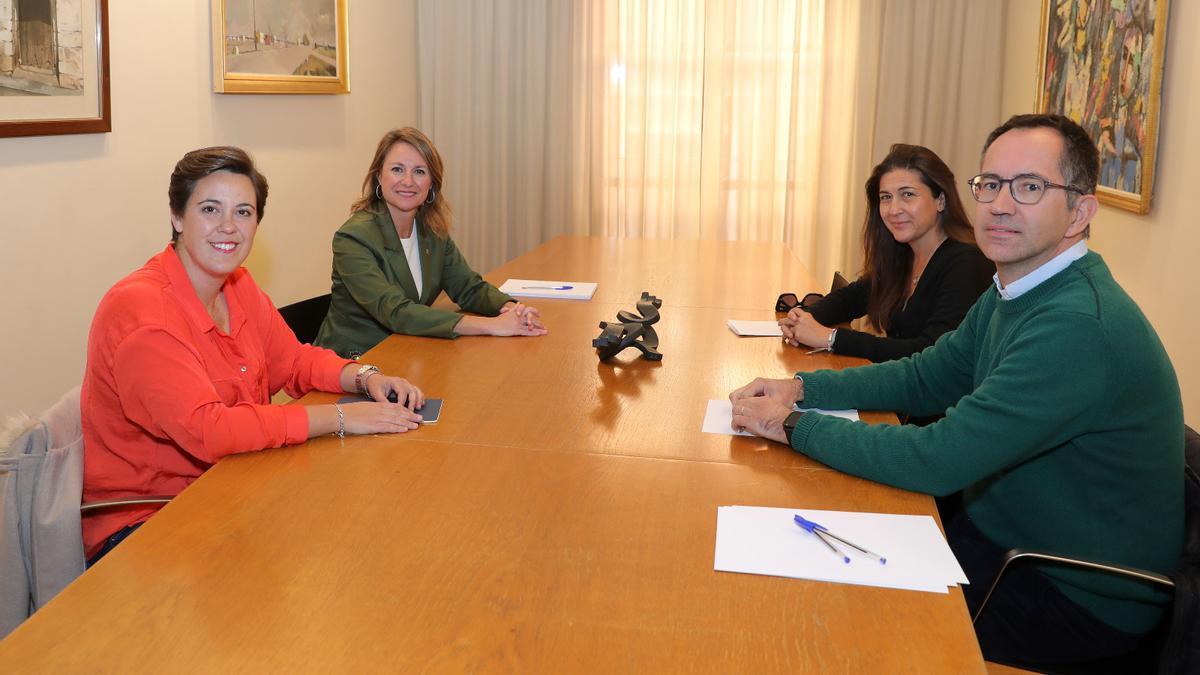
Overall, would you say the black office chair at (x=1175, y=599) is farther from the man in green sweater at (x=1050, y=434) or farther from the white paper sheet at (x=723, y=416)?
the white paper sheet at (x=723, y=416)

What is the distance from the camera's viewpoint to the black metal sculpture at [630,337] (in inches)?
104

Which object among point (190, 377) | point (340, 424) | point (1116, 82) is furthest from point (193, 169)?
point (1116, 82)

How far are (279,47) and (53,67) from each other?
5.03ft

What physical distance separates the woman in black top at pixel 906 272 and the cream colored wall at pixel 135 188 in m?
Result: 2.34

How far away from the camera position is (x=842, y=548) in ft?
5.16

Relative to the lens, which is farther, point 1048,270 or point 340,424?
point 340,424

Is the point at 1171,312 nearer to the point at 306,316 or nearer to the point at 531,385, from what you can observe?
the point at 531,385

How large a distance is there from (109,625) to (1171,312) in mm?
3501

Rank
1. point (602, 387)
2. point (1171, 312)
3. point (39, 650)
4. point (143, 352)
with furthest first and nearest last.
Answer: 1. point (1171, 312)
2. point (602, 387)
3. point (143, 352)
4. point (39, 650)

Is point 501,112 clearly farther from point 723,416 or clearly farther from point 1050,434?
point 1050,434

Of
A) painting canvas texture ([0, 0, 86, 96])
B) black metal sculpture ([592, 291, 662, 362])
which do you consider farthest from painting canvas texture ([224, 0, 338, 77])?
black metal sculpture ([592, 291, 662, 362])

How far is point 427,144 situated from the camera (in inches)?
132

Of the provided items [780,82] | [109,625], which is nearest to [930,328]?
[109,625]

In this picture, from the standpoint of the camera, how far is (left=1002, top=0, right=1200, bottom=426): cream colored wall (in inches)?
136
